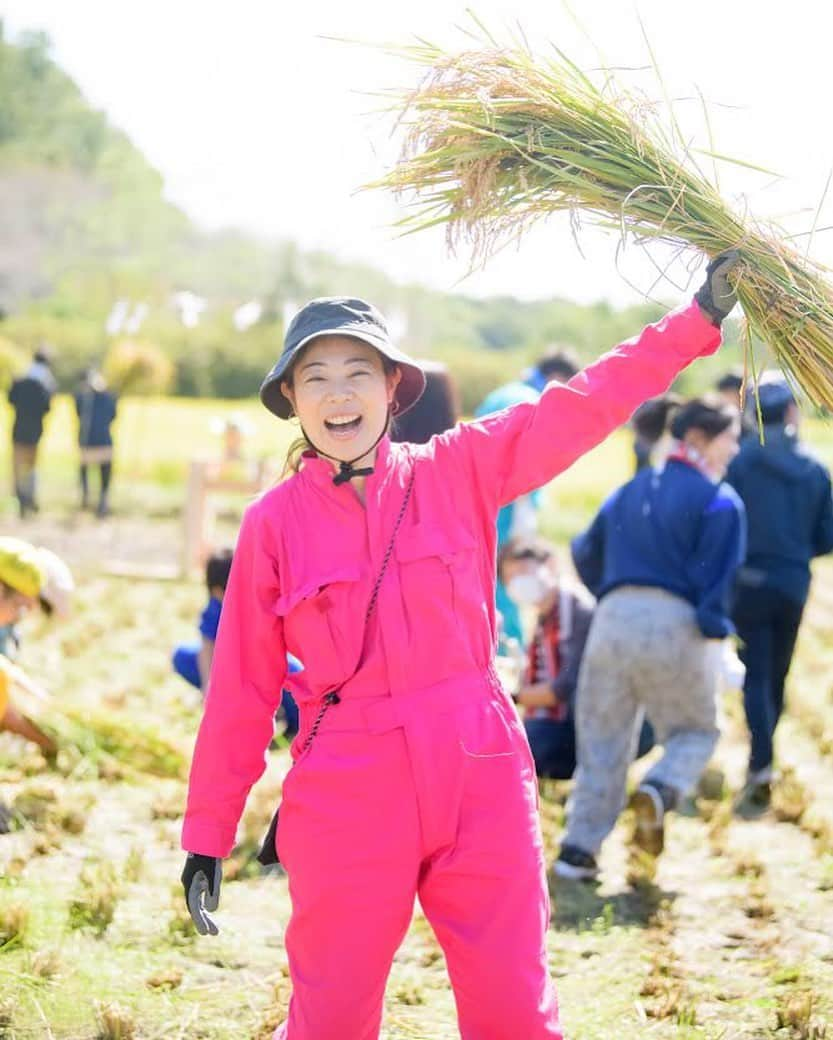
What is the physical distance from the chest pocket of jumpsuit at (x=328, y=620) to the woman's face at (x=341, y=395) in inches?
10.9

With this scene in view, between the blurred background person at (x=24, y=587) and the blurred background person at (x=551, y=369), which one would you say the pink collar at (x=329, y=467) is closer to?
the blurred background person at (x=24, y=587)

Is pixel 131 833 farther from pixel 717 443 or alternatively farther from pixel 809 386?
pixel 809 386

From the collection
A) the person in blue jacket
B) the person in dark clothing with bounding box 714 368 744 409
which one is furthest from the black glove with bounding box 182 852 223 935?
the person in dark clothing with bounding box 714 368 744 409

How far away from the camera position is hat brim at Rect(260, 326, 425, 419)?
295 centimetres

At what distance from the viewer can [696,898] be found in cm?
485

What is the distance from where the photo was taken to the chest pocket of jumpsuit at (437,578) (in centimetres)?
285

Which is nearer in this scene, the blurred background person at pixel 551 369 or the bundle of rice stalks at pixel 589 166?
the bundle of rice stalks at pixel 589 166

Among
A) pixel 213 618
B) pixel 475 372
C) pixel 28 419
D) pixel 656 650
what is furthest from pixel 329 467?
pixel 475 372

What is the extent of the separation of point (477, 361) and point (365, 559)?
82.0 feet

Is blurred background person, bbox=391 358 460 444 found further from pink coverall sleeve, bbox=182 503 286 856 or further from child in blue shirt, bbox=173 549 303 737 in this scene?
pink coverall sleeve, bbox=182 503 286 856

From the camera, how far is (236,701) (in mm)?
2932

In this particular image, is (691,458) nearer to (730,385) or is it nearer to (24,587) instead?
(730,385)

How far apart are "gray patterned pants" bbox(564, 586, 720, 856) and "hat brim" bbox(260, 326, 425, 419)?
2.05m

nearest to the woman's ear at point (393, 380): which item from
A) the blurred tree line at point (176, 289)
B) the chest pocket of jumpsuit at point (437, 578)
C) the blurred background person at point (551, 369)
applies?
the chest pocket of jumpsuit at point (437, 578)
